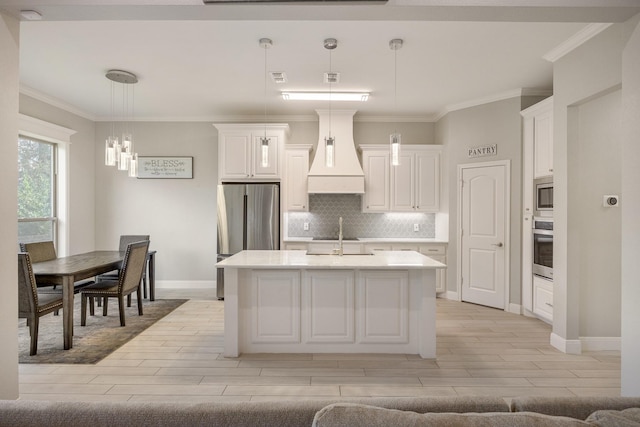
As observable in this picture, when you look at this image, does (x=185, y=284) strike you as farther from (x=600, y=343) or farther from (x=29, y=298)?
(x=600, y=343)

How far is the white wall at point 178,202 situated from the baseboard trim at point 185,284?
2 centimetres

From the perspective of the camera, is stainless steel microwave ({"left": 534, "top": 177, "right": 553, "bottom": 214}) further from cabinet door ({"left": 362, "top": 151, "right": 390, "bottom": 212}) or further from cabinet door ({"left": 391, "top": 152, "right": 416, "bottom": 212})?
cabinet door ({"left": 362, "top": 151, "right": 390, "bottom": 212})

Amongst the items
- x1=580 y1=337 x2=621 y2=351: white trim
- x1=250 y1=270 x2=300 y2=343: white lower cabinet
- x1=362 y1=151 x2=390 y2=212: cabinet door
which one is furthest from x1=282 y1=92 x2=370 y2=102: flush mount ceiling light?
x1=580 y1=337 x2=621 y2=351: white trim

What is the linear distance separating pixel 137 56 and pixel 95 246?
3.78m

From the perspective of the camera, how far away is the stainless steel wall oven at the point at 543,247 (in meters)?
3.93

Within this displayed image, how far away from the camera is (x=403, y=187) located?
5.62m

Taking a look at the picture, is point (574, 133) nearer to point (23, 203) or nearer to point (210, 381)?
point (210, 381)

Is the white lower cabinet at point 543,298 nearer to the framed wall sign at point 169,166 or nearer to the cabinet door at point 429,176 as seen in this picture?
the cabinet door at point 429,176

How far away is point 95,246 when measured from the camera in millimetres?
6004

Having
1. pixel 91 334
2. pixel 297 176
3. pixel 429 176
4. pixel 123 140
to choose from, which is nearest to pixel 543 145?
pixel 429 176

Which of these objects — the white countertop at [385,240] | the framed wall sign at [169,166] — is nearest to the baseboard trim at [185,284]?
the white countertop at [385,240]

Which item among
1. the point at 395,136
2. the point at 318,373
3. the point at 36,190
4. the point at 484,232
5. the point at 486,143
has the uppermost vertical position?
the point at 486,143

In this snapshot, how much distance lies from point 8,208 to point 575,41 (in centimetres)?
467

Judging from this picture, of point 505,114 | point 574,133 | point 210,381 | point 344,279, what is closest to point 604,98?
point 574,133
